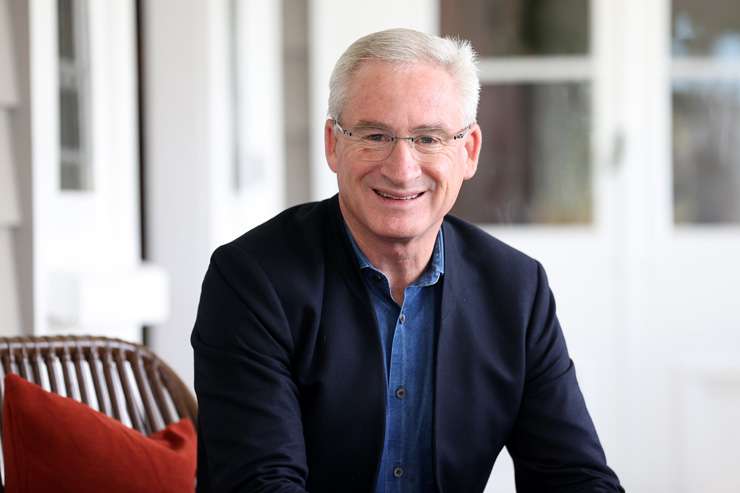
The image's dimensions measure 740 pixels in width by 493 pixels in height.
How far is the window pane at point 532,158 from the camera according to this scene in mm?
4492

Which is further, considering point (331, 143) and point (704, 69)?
point (704, 69)

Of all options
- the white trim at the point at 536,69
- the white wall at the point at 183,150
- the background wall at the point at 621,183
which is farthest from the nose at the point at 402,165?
the white trim at the point at 536,69

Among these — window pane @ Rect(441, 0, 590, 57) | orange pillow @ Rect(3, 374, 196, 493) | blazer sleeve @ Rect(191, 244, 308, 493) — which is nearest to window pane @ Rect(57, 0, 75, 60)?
orange pillow @ Rect(3, 374, 196, 493)

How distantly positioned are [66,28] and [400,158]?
1384mm

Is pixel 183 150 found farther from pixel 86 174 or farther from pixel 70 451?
pixel 70 451

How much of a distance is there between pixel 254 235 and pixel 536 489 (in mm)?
563

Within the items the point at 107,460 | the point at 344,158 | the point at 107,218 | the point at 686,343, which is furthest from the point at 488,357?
the point at 686,343

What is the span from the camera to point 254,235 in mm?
1764

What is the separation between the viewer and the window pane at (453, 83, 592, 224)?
14.7ft

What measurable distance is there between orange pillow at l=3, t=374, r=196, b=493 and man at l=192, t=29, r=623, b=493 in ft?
0.63

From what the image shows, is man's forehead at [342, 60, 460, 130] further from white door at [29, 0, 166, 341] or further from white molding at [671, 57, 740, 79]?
white molding at [671, 57, 740, 79]

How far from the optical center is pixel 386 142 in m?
1.68

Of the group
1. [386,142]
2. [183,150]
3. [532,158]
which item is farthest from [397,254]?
[532,158]

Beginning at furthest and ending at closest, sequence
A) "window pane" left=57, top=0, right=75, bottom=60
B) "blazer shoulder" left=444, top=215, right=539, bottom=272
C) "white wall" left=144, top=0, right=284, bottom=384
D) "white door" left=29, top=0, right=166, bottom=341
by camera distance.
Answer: "white wall" left=144, top=0, right=284, bottom=384
"window pane" left=57, top=0, right=75, bottom=60
"white door" left=29, top=0, right=166, bottom=341
"blazer shoulder" left=444, top=215, right=539, bottom=272
